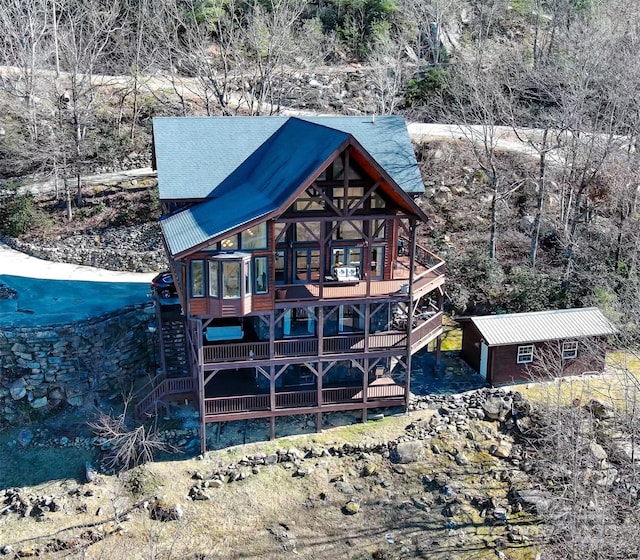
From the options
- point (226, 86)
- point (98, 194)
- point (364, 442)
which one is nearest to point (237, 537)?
point (364, 442)

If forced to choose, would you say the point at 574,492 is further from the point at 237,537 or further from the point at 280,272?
the point at 280,272

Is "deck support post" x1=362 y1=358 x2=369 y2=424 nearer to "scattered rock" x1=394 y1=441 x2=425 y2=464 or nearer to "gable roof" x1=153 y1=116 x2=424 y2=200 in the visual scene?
"scattered rock" x1=394 y1=441 x2=425 y2=464

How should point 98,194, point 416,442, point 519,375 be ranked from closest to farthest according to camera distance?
point 416,442 < point 519,375 < point 98,194

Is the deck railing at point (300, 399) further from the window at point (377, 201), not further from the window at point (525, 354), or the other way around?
the window at point (377, 201)

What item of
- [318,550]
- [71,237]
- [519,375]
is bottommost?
[318,550]

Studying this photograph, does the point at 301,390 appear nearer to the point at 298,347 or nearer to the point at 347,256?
the point at 298,347
